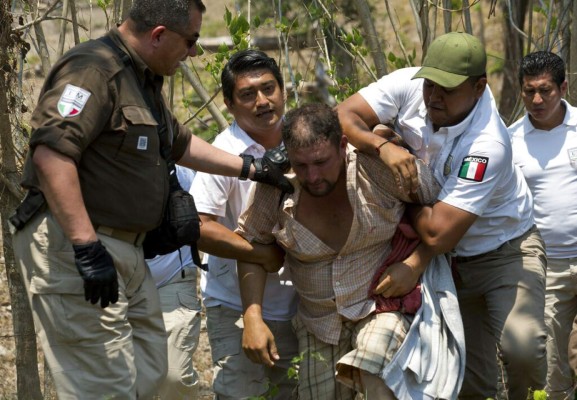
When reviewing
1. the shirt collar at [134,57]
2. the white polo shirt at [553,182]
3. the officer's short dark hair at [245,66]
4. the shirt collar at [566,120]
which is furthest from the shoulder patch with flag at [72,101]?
the shirt collar at [566,120]

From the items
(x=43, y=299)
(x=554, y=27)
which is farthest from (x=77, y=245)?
(x=554, y=27)

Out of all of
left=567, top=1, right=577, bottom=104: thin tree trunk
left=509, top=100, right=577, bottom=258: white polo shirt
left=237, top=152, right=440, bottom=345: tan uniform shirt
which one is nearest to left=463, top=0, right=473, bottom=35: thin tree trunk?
left=567, top=1, right=577, bottom=104: thin tree trunk

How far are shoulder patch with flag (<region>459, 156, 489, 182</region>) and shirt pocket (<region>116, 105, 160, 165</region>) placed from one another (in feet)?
4.60

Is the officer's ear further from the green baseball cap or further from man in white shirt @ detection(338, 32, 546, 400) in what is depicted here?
the green baseball cap

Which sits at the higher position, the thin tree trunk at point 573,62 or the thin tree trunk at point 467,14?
the thin tree trunk at point 467,14

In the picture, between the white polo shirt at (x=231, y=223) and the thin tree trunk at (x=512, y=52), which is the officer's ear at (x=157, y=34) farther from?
the thin tree trunk at (x=512, y=52)

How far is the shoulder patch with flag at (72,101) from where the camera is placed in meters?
3.88

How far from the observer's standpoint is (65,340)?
13.4ft

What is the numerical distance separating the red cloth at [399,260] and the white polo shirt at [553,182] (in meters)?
1.52

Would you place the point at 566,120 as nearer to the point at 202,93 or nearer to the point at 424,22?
the point at 424,22

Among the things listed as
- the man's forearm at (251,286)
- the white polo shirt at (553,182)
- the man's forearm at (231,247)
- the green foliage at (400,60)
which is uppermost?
the green foliage at (400,60)

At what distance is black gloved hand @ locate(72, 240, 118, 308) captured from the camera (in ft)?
12.7

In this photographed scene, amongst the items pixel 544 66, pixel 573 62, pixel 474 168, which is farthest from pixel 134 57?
pixel 573 62

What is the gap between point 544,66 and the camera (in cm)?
613
